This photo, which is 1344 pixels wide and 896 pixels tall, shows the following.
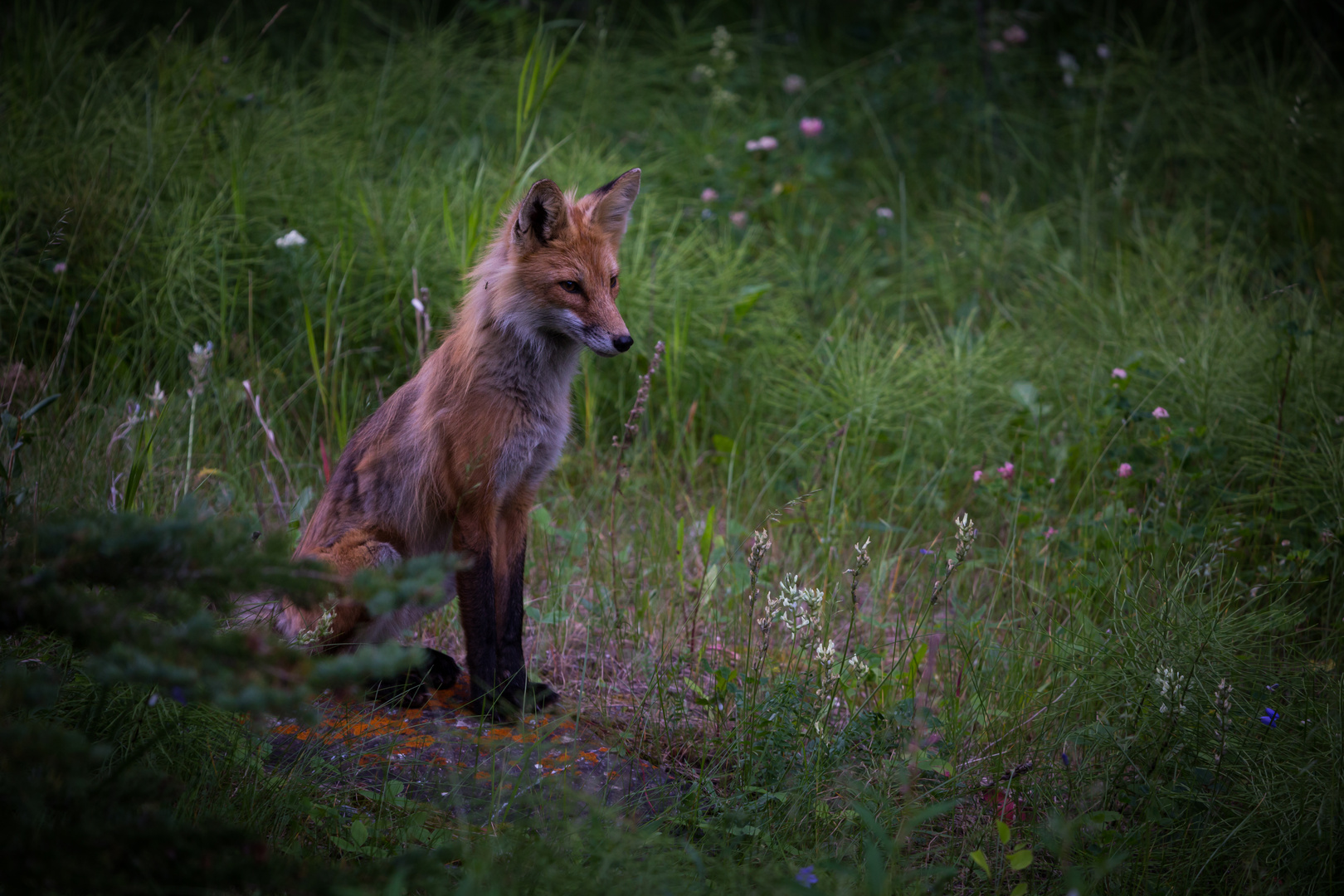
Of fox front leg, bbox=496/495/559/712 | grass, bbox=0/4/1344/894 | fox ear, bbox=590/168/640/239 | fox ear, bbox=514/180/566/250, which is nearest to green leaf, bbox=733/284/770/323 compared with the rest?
grass, bbox=0/4/1344/894

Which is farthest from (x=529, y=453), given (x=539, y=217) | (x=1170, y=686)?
(x=1170, y=686)

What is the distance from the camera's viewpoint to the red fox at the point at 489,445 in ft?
9.98

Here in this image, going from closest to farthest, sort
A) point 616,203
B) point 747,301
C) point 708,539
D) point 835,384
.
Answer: point 616,203, point 708,539, point 835,384, point 747,301

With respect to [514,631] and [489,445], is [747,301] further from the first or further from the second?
[514,631]

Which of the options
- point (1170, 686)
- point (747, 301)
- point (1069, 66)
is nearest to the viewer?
point (1170, 686)

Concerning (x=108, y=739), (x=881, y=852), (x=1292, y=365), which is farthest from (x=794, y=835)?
(x=1292, y=365)

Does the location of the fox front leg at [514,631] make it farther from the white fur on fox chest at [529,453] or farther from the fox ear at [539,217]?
the fox ear at [539,217]

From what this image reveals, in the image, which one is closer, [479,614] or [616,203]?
[479,614]

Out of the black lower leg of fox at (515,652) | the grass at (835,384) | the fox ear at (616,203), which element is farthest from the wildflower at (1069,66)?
the black lower leg of fox at (515,652)

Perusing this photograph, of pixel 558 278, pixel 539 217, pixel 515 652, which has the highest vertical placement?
pixel 539 217

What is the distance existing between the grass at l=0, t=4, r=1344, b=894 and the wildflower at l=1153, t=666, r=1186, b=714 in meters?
0.03

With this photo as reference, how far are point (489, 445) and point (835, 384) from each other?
254 cm

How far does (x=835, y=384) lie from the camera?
5.05 metres

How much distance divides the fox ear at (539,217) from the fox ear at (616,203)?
191 mm
